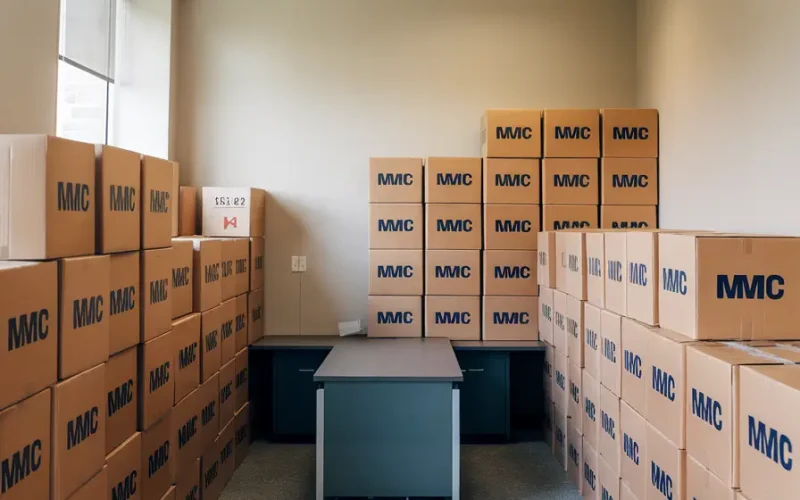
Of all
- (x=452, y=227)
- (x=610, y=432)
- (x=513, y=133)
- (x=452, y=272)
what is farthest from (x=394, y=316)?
(x=610, y=432)

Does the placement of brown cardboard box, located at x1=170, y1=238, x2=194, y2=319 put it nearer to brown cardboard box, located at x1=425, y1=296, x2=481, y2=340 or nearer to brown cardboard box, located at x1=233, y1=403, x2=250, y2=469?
brown cardboard box, located at x1=233, y1=403, x2=250, y2=469

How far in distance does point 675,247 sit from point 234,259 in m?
2.21

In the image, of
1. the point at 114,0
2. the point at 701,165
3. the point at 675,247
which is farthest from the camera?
the point at 114,0

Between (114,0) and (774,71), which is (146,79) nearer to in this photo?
(114,0)

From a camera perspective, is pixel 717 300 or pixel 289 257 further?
pixel 289 257

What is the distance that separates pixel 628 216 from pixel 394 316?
5.12 ft

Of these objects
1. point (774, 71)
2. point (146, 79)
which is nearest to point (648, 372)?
point (774, 71)

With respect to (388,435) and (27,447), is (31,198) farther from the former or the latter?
(388,435)

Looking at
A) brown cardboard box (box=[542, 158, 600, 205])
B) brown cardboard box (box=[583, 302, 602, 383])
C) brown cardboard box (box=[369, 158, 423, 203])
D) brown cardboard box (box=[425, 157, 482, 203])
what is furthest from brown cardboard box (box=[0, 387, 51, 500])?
brown cardboard box (box=[542, 158, 600, 205])

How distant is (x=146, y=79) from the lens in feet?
11.1

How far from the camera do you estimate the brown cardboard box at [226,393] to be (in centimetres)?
270

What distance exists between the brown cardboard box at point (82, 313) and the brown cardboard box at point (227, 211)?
1.72 meters

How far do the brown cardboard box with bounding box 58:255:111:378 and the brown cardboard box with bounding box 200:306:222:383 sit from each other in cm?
94

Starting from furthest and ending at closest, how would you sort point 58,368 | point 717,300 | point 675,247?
point 675,247 → point 717,300 → point 58,368
